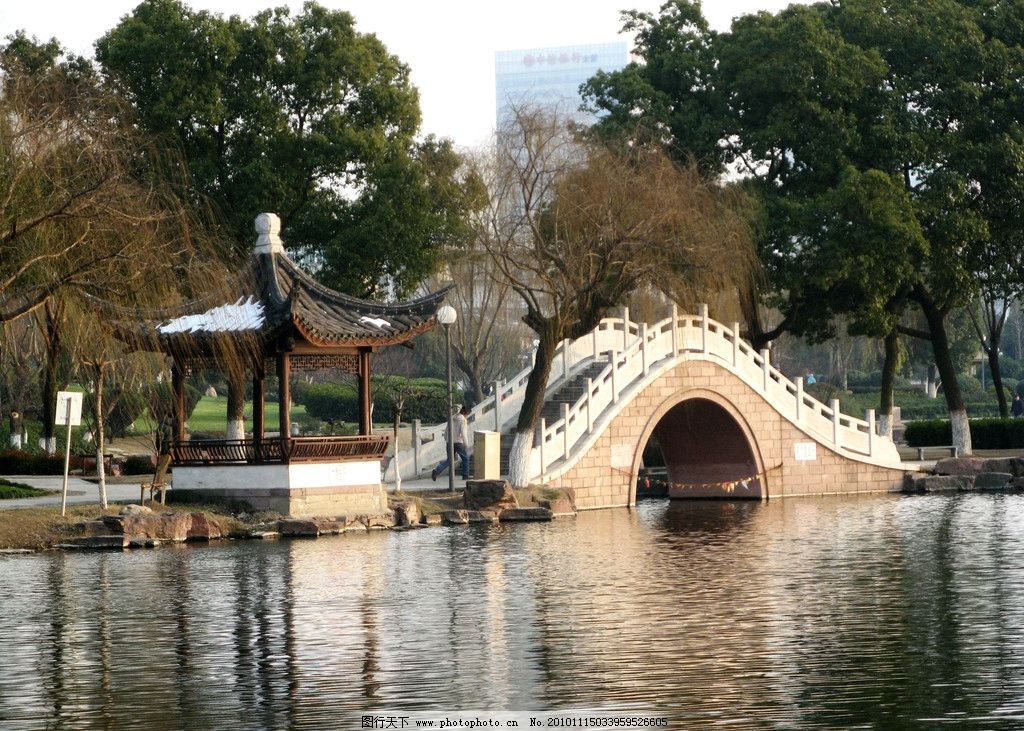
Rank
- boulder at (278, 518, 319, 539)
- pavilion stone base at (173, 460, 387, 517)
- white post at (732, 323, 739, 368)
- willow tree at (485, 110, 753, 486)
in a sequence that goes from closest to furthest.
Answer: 1. boulder at (278, 518, 319, 539)
2. pavilion stone base at (173, 460, 387, 517)
3. willow tree at (485, 110, 753, 486)
4. white post at (732, 323, 739, 368)

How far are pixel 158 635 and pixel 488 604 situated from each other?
338 cm

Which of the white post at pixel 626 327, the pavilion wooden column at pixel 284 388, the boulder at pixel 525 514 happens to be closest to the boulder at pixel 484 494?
the boulder at pixel 525 514

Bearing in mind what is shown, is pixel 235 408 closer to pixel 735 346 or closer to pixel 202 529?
pixel 202 529

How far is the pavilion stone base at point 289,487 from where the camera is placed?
2591cm

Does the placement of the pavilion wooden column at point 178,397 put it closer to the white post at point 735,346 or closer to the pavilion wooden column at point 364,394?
the pavilion wooden column at point 364,394

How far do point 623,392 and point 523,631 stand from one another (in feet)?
58.8

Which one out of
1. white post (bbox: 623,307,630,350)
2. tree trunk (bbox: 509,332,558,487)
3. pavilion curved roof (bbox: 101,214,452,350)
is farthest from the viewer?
white post (bbox: 623,307,630,350)

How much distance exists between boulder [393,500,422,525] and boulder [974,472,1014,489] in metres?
14.9

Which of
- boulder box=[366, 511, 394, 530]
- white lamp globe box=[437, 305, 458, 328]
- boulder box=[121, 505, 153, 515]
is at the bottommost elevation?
boulder box=[366, 511, 394, 530]

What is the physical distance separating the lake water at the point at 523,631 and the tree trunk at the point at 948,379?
1672 cm

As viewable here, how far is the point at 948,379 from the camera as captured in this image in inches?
1586

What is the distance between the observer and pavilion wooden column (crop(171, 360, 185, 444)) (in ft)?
87.4

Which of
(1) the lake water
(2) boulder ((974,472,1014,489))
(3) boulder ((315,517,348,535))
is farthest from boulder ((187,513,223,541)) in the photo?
(2) boulder ((974,472,1014,489))

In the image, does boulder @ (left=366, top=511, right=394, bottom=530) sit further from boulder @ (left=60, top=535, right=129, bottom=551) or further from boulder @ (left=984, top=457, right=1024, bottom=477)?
boulder @ (left=984, top=457, right=1024, bottom=477)
